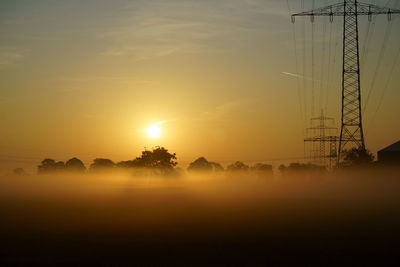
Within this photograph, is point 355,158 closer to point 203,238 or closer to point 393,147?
point 393,147

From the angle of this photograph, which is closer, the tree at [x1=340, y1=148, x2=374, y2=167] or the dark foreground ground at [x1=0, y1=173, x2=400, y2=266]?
the dark foreground ground at [x1=0, y1=173, x2=400, y2=266]

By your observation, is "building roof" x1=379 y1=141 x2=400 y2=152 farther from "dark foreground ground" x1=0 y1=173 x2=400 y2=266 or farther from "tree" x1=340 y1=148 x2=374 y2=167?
"dark foreground ground" x1=0 y1=173 x2=400 y2=266

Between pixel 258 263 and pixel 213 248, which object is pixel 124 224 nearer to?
pixel 213 248

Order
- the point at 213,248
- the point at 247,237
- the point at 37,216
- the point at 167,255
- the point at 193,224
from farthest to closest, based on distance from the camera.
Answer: the point at 37,216
the point at 193,224
the point at 247,237
the point at 213,248
the point at 167,255

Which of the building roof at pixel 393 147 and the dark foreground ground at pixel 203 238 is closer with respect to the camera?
the dark foreground ground at pixel 203 238

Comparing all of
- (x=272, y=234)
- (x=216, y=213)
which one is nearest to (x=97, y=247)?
(x=272, y=234)

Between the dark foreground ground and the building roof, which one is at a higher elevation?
the building roof

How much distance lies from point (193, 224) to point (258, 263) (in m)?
18.7

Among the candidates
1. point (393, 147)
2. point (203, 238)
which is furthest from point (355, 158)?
point (203, 238)

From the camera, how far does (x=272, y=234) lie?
43.9 metres

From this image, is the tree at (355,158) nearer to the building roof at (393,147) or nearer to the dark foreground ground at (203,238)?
the building roof at (393,147)

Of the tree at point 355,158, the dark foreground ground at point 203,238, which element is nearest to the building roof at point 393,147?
the tree at point 355,158

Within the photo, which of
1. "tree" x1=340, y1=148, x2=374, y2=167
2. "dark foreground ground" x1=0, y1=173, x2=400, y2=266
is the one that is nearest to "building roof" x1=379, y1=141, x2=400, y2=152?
"tree" x1=340, y1=148, x2=374, y2=167

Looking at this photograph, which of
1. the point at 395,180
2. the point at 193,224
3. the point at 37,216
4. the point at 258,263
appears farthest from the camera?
the point at 395,180
